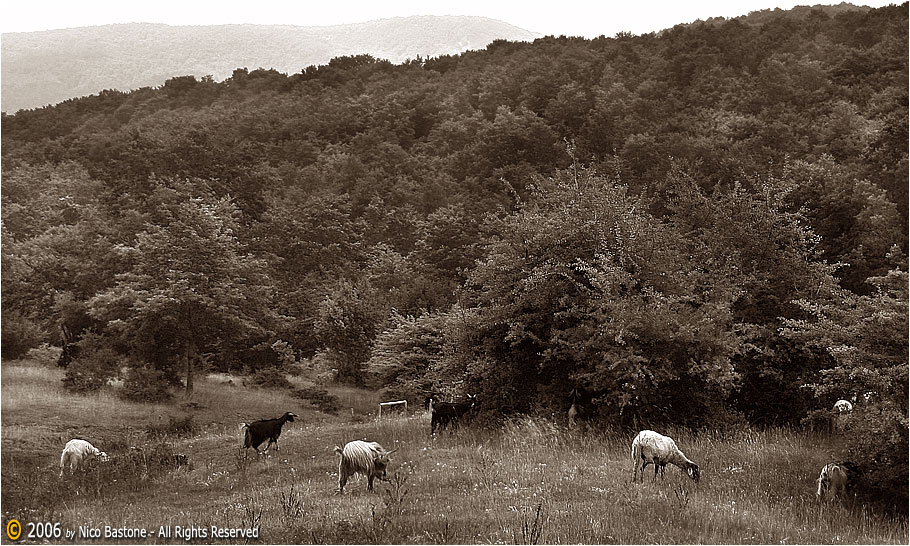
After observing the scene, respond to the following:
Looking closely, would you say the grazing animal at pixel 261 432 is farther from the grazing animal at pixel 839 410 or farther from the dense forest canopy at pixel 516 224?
the grazing animal at pixel 839 410

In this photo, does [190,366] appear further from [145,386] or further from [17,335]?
[17,335]

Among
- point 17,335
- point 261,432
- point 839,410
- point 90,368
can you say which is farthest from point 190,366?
point 839,410

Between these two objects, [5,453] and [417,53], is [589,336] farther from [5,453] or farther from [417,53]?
[417,53]

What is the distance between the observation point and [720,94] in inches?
2250

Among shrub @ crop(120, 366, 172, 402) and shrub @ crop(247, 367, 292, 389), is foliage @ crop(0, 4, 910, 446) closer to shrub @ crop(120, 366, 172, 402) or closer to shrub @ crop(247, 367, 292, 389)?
shrub @ crop(247, 367, 292, 389)

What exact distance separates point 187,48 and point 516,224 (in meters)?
43.8

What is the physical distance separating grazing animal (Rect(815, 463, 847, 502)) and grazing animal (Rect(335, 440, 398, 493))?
648 cm

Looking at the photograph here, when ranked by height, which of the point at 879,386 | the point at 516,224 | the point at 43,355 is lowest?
the point at 43,355

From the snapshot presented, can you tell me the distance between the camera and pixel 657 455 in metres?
11.1

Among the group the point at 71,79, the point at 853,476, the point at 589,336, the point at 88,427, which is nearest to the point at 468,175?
the point at 71,79

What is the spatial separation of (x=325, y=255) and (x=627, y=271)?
3508 centimetres

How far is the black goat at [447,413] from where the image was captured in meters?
17.0

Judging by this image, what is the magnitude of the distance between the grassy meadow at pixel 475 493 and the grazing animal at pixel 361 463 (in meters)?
0.26

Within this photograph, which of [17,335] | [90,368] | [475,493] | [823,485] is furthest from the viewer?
[17,335]
